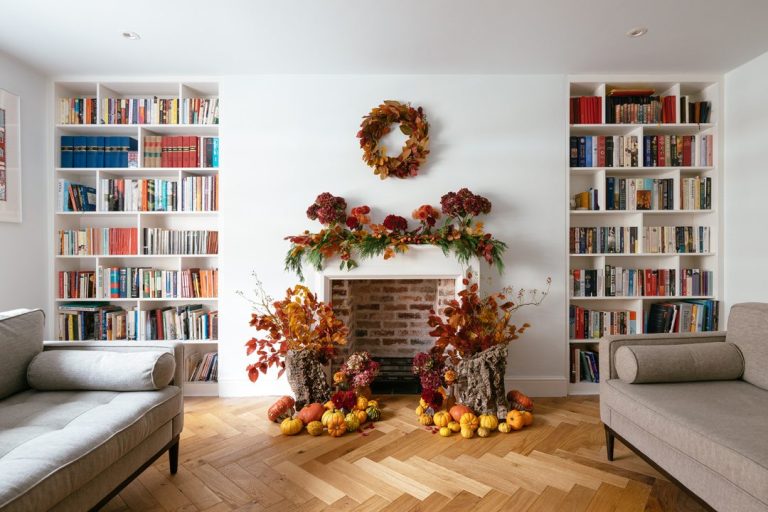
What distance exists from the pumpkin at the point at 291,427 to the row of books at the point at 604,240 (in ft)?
7.66

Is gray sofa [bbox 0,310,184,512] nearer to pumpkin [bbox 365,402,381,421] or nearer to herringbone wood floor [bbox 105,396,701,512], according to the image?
herringbone wood floor [bbox 105,396,701,512]

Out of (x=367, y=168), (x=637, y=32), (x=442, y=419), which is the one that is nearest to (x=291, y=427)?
(x=442, y=419)

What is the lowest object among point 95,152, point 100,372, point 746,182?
point 100,372

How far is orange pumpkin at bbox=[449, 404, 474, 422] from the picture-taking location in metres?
2.47

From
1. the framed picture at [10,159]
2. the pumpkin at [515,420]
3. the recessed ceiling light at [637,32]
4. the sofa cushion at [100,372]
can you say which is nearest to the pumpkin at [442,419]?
the pumpkin at [515,420]

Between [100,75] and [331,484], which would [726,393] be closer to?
[331,484]

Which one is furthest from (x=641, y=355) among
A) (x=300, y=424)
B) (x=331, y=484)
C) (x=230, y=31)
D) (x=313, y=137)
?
(x=230, y=31)

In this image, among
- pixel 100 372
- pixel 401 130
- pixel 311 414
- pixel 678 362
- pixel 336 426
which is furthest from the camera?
pixel 401 130

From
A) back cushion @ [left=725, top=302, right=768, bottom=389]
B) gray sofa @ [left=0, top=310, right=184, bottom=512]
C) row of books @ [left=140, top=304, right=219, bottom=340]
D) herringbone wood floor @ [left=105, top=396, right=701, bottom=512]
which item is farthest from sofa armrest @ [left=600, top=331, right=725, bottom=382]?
row of books @ [left=140, top=304, right=219, bottom=340]

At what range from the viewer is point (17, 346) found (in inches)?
71.8

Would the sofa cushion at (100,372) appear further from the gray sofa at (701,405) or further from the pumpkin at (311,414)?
the gray sofa at (701,405)

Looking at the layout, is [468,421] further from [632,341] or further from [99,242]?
[99,242]

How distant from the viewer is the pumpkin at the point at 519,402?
8.87 feet

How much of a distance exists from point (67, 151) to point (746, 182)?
5074mm
